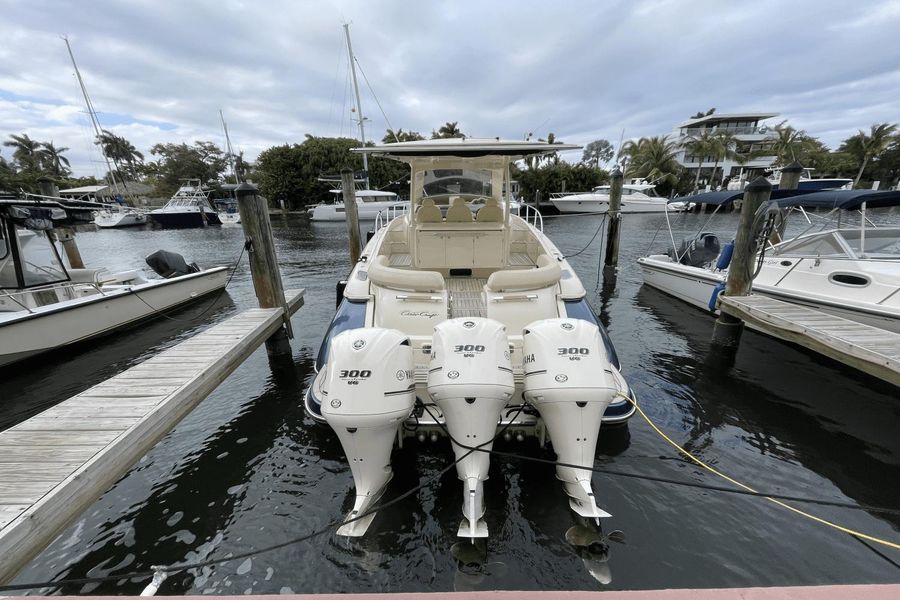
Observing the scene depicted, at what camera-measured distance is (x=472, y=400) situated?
2.58 metres

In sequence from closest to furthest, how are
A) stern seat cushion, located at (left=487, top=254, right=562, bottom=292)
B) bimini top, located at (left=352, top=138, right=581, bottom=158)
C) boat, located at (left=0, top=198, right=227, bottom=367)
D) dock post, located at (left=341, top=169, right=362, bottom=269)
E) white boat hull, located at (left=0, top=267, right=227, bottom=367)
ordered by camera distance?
stern seat cushion, located at (left=487, top=254, right=562, bottom=292), bimini top, located at (left=352, top=138, right=581, bottom=158), white boat hull, located at (left=0, top=267, right=227, bottom=367), boat, located at (left=0, top=198, right=227, bottom=367), dock post, located at (left=341, top=169, right=362, bottom=269)

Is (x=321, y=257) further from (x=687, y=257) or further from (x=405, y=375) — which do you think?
(x=405, y=375)

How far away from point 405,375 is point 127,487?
10.1 ft

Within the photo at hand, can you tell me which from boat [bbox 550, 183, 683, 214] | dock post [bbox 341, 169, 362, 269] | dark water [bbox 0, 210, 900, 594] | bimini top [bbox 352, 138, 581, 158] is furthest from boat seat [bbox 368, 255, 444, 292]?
boat [bbox 550, 183, 683, 214]

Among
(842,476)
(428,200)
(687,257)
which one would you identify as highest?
(428,200)

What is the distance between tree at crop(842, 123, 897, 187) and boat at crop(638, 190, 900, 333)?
147ft

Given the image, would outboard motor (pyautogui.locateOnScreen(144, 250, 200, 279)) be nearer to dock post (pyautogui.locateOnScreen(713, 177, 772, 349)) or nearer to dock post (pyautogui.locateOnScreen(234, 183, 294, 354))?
dock post (pyautogui.locateOnScreen(234, 183, 294, 354))

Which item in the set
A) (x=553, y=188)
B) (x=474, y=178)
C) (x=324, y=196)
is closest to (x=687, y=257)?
(x=474, y=178)

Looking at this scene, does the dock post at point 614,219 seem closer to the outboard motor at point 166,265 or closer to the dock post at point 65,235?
the outboard motor at point 166,265

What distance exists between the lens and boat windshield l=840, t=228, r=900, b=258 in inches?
229

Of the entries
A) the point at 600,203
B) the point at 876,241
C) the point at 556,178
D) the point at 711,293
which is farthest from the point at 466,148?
the point at 556,178

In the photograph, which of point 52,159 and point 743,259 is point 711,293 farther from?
point 52,159

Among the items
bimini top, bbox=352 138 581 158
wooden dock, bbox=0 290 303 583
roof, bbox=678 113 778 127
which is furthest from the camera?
roof, bbox=678 113 778 127

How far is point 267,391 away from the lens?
5160mm
